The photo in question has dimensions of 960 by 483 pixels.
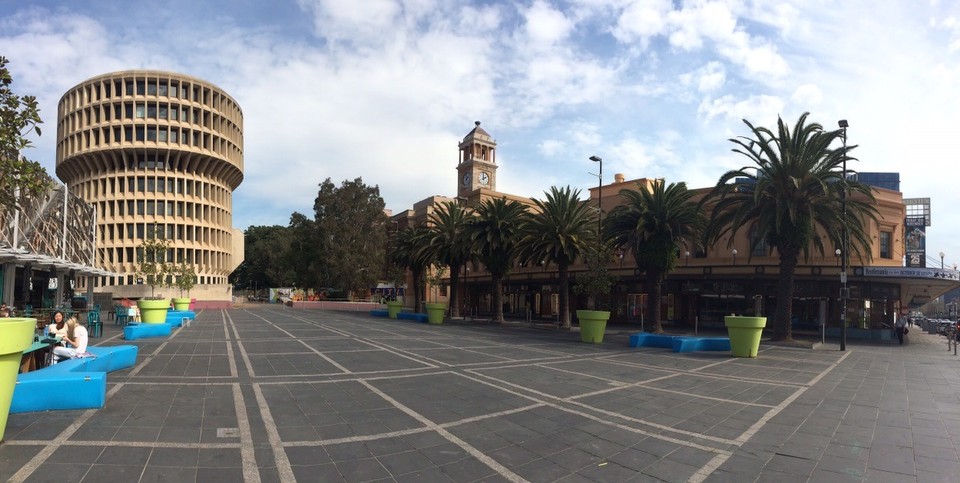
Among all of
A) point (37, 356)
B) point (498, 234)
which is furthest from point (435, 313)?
point (37, 356)

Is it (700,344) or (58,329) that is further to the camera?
(700,344)

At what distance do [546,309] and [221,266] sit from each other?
2459 inches

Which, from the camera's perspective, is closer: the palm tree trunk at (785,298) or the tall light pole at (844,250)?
the tall light pole at (844,250)

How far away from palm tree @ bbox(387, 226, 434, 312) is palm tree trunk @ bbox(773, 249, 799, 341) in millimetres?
25265

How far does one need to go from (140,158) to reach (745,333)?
88141 millimetres

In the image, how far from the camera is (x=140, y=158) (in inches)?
3118

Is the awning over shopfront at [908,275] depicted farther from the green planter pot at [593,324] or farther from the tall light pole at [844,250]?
the green planter pot at [593,324]

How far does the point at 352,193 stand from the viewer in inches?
2630

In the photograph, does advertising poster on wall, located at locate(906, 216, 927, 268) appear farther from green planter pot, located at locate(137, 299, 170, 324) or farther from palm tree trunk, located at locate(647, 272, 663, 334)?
green planter pot, located at locate(137, 299, 170, 324)

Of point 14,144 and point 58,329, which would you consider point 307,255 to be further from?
point 14,144

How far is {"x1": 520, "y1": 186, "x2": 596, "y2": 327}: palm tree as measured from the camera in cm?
2953

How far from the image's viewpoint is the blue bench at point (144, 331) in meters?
18.8

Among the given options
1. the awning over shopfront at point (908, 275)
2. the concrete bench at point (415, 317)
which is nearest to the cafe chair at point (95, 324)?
the concrete bench at point (415, 317)

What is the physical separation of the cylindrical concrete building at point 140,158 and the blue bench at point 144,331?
65281 mm
